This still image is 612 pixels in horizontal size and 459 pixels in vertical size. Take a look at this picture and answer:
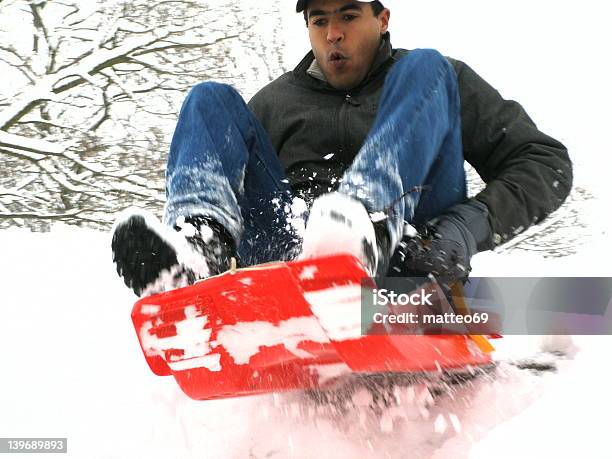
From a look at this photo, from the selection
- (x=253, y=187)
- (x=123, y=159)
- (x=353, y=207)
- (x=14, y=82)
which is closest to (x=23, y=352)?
(x=253, y=187)

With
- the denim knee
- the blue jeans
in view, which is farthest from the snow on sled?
the denim knee

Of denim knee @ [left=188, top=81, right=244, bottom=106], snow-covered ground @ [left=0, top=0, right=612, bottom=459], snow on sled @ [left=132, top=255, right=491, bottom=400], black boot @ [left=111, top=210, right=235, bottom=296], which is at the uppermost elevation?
denim knee @ [left=188, top=81, right=244, bottom=106]

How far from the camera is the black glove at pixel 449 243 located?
92cm

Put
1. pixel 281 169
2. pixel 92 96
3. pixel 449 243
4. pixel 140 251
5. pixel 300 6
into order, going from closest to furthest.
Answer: pixel 140 251 → pixel 449 243 → pixel 281 169 → pixel 300 6 → pixel 92 96

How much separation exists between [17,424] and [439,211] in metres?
0.77

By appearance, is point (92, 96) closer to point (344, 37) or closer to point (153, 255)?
point (344, 37)

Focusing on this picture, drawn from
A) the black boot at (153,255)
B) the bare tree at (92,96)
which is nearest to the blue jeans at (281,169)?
the black boot at (153,255)

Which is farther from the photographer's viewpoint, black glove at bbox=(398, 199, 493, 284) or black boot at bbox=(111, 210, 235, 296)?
black glove at bbox=(398, 199, 493, 284)

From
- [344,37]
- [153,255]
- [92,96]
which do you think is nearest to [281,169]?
[344,37]

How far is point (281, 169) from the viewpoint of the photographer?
1.19 m

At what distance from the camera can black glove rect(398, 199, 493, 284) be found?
917 millimetres

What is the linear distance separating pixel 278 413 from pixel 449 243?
1.21 feet

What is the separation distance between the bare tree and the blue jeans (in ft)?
15.7

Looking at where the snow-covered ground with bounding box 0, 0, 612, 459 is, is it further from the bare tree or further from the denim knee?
the bare tree
